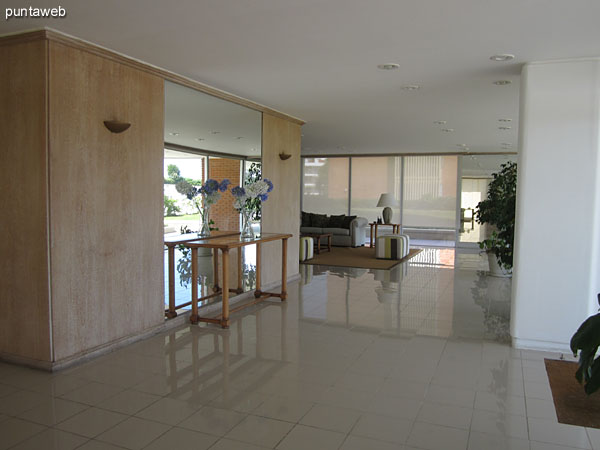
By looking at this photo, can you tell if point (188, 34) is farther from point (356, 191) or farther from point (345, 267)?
point (356, 191)

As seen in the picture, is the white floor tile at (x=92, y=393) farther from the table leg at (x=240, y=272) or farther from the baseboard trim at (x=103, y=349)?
the table leg at (x=240, y=272)

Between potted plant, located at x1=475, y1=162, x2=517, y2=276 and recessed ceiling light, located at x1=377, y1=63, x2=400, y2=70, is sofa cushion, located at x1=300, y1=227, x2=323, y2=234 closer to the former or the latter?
potted plant, located at x1=475, y1=162, x2=517, y2=276

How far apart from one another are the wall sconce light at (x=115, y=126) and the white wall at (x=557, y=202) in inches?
129

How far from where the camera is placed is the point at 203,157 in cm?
536

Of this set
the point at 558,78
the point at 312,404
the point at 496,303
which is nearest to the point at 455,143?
the point at 496,303

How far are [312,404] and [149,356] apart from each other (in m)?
1.54

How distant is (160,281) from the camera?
4605 millimetres

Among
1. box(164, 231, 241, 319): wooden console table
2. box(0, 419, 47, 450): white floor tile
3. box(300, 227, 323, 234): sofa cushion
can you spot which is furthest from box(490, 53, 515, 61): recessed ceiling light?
box(300, 227, 323, 234): sofa cushion

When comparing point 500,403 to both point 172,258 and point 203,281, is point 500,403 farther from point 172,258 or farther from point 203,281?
point 203,281

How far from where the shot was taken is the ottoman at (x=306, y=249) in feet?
30.8

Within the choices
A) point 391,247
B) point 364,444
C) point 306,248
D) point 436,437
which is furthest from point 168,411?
point 391,247

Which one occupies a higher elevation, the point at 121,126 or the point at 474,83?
the point at 474,83

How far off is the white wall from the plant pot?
3.97 m

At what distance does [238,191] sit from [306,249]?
3.91 metres
